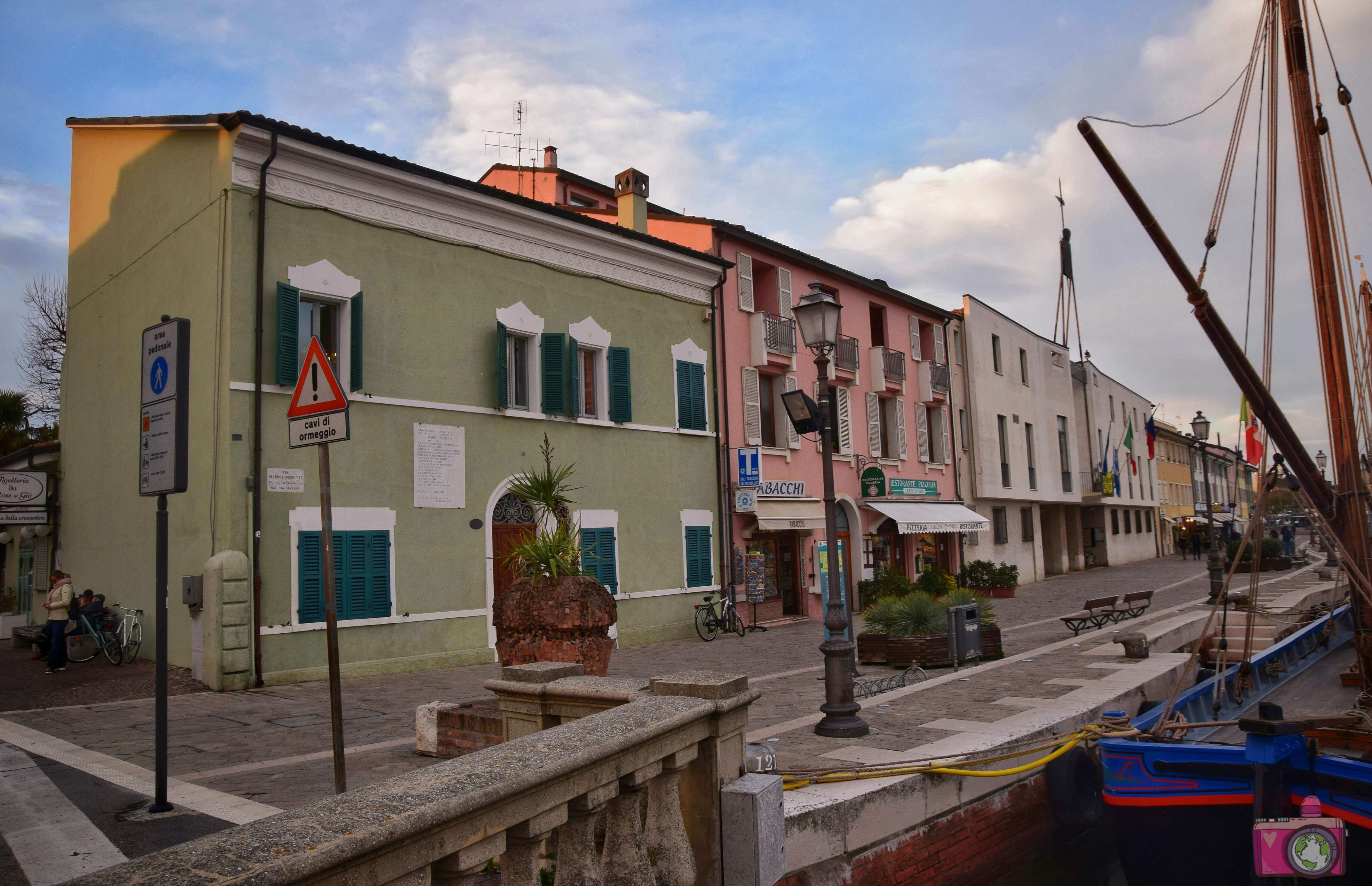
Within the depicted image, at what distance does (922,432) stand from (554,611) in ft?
71.9

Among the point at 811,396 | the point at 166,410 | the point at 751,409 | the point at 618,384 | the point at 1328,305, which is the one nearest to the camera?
the point at 166,410

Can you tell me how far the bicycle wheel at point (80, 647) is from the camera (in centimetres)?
1412

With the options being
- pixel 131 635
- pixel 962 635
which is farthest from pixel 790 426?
pixel 131 635

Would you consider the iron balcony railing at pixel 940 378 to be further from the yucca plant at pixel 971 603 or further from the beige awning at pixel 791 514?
the yucca plant at pixel 971 603

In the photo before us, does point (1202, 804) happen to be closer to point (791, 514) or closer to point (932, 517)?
point (791, 514)

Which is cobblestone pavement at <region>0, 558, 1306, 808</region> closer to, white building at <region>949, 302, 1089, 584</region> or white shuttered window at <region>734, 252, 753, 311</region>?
white shuttered window at <region>734, 252, 753, 311</region>

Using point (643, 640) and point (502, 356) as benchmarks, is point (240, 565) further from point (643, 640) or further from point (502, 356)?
point (643, 640)

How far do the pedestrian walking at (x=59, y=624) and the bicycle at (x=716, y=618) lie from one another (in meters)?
10.3

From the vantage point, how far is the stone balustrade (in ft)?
6.74

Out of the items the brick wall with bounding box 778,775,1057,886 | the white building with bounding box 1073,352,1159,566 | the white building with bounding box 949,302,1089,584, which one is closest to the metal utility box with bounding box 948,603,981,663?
the brick wall with bounding box 778,775,1057,886

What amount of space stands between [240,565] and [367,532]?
183 cm

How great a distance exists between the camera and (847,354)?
23734 mm

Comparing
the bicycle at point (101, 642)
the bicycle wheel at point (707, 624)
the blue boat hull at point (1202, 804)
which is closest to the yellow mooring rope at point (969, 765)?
the blue boat hull at point (1202, 804)

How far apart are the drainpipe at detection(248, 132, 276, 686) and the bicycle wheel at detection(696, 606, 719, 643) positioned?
8.29 meters
